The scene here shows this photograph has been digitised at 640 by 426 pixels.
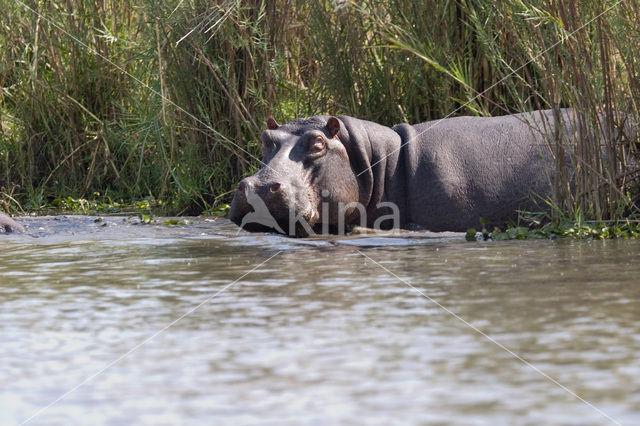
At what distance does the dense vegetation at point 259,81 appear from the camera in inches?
195

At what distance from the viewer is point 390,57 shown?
6.76 m

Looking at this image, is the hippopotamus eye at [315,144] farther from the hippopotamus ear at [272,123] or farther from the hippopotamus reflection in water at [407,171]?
the hippopotamus ear at [272,123]

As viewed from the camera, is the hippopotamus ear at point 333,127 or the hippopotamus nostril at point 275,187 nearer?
the hippopotamus nostril at point 275,187

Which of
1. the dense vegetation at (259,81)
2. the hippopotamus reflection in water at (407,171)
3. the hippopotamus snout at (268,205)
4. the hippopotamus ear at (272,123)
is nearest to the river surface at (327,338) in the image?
the hippopotamus snout at (268,205)

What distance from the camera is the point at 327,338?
8.79 ft

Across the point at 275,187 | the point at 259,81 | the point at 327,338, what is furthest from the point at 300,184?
the point at 327,338

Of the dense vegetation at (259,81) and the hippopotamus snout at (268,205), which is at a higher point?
the dense vegetation at (259,81)

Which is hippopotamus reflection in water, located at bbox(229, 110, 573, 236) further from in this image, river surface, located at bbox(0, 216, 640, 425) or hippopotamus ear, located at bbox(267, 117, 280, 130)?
river surface, located at bbox(0, 216, 640, 425)

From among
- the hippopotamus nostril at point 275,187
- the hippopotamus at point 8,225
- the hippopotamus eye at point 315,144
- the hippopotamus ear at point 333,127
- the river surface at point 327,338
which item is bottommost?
the river surface at point 327,338

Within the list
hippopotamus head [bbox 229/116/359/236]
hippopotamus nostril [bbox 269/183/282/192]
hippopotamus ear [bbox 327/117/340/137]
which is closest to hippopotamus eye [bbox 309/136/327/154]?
hippopotamus head [bbox 229/116/359/236]

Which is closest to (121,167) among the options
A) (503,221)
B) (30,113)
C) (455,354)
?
(30,113)

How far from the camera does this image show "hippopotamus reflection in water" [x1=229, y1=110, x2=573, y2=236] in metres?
5.78

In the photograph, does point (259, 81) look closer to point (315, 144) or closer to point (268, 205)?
point (315, 144)

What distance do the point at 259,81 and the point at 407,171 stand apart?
1503mm
